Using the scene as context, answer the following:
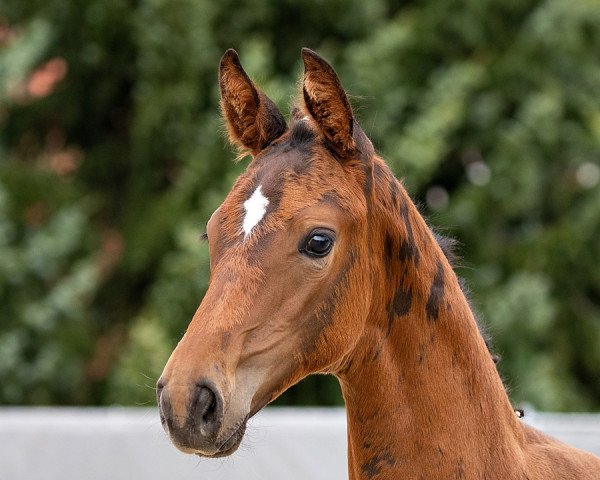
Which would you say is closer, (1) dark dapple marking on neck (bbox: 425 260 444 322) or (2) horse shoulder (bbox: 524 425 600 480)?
(1) dark dapple marking on neck (bbox: 425 260 444 322)

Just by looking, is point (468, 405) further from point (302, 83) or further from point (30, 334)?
point (30, 334)

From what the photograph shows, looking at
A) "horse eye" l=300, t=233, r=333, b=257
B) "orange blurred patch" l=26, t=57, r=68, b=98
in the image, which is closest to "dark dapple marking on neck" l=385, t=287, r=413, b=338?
"horse eye" l=300, t=233, r=333, b=257

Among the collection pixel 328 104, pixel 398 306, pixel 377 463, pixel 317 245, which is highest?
pixel 328 104

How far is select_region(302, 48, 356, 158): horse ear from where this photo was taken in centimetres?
274

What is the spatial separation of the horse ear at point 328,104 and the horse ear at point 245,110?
7.0 inches

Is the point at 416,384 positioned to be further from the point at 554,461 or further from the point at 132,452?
the point at 132,452

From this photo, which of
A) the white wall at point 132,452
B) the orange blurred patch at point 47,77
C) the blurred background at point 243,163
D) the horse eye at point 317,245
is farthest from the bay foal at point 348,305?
the orange blurred patch at point 47,77

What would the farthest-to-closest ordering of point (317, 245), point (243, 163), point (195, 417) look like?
point (243, 163) → point (317, 245) → point (195, 417)

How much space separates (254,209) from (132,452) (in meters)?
3.92

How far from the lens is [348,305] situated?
8.91 feet

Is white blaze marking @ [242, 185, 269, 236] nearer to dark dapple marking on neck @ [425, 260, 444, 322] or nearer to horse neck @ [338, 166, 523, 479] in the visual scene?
horse neck @ [338, 166, 523, 479]

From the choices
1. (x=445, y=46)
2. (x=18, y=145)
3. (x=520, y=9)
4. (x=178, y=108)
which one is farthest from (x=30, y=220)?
(x=520, y=9)

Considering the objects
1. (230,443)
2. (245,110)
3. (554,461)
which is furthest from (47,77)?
(230,443)

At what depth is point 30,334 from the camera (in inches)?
414
